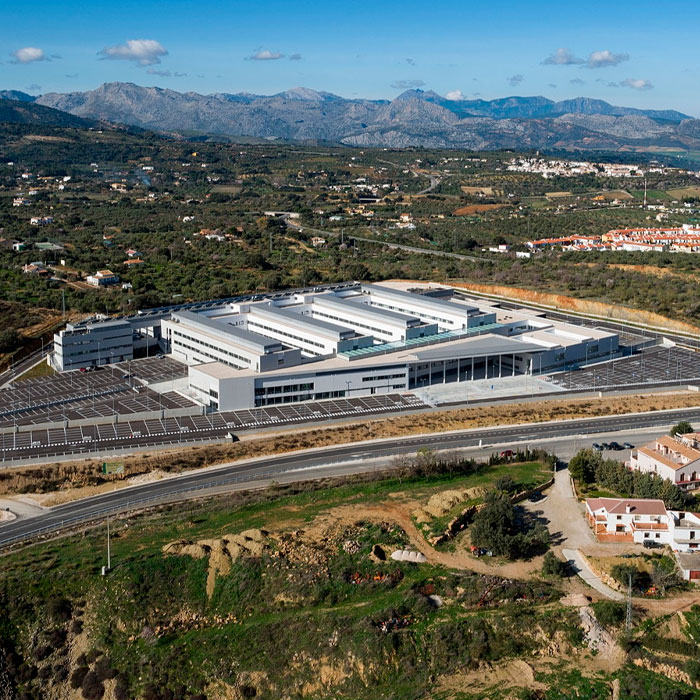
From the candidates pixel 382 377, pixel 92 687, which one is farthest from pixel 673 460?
pixel 92 687

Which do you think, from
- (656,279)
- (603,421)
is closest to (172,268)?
(656,279)

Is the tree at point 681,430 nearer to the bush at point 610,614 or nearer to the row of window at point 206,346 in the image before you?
the bush at point 610,614

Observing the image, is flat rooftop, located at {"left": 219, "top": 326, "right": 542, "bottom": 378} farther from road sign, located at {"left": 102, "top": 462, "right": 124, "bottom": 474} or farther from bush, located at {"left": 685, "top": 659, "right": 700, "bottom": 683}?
bush, located at {"left": 685, "top": 659, "right": 700, "bottom": 683}

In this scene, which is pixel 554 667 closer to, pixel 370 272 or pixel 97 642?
pixel 97 642

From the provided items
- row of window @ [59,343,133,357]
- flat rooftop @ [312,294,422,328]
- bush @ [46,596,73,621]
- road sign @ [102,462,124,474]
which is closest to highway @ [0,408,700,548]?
road sign @ [102,462,124,474]

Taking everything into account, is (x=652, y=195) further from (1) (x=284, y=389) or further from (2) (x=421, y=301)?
(1) (x=284, y=389)

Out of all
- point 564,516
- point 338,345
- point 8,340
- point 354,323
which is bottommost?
point 564,516
